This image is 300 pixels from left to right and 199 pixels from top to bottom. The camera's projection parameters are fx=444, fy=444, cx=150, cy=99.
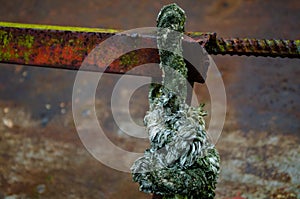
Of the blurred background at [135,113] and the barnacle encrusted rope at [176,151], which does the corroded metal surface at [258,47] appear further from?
the blurred background at [135,113]

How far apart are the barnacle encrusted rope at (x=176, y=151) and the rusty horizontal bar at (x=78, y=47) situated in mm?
115

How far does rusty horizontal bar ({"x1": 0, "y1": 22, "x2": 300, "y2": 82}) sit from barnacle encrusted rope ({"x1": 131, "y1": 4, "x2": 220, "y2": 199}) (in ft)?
0.38

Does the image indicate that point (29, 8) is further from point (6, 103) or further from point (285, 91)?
point (285, 91)

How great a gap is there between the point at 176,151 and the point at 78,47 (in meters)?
0.30

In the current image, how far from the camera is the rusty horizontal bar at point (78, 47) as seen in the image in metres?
0.67

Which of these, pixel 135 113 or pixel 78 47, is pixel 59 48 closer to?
pixel 78 47

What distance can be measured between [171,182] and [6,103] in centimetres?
190

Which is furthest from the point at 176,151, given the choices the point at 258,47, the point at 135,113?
the point at 135,113

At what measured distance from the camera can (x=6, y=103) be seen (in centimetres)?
221

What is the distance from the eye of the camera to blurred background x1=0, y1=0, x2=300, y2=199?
172cm

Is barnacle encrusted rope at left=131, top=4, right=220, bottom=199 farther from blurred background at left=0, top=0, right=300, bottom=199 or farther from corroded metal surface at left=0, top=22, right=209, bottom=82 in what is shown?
blurred background at left=0, top=0, right=300, bottom=199

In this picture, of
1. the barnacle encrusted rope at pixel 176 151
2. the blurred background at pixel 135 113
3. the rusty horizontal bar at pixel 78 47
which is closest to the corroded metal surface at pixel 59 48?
the rusty horizontal bar at pixel 78 47

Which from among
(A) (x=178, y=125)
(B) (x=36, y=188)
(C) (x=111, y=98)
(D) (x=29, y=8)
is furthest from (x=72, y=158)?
(A) (x=178, y=125)

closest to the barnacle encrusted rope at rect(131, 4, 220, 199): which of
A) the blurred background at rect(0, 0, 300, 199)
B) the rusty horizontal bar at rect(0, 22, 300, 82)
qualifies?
the rusty horizontal bar at rect(0, 22, 300, 82)
